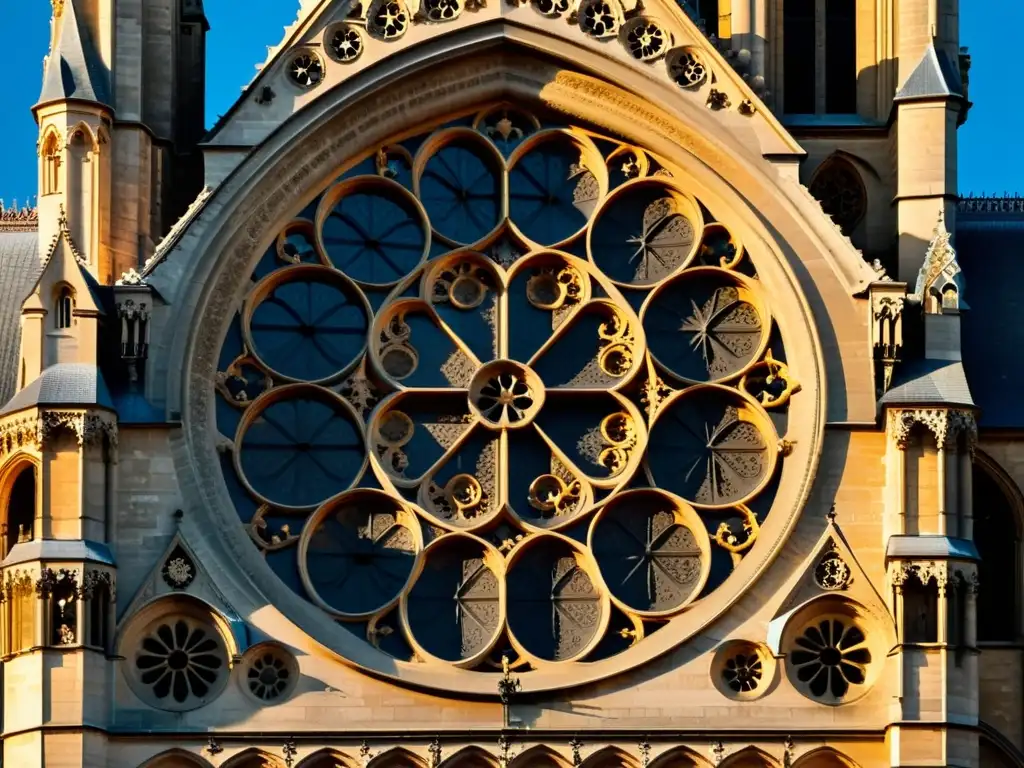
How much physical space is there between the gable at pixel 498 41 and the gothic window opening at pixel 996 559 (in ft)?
14.7

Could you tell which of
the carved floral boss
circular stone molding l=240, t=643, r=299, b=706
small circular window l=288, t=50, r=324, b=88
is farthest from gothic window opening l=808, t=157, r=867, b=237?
circular stone molding l=240, t=643, r=299, b=706

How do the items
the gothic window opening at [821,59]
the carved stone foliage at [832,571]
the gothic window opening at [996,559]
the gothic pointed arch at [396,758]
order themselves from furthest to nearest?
the gothic window opening at [821,59]
the gothic window opening at [996,559]
the carved stone foliage at [832,571]
the gothic pointed arch at [396,758]

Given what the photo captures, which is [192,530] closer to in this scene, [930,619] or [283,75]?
[283,75]

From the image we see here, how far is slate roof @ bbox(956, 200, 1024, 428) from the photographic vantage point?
135ft

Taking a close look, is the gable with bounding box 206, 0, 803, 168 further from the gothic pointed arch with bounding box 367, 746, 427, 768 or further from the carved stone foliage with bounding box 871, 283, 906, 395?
the gothic pointed arch with bounding box 367, 746, 427, 768

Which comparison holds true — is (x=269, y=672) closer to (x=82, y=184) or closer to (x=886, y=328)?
(x=82, y=184)

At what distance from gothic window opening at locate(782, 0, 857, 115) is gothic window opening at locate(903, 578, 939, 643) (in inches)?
260

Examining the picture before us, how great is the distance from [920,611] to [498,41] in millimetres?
7986

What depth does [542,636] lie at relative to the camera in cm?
3947

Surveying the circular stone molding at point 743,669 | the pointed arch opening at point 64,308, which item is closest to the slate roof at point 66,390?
the pointed arch opening at point 64,308

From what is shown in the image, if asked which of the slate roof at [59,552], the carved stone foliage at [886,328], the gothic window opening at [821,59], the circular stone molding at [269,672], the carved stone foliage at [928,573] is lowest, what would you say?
the circular stone molding at [269,672]

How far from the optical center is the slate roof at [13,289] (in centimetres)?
4206

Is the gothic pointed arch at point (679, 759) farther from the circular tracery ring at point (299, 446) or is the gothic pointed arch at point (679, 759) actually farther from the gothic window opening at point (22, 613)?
the gothic window opening at point (22, 613)

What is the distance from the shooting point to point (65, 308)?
3934cm
